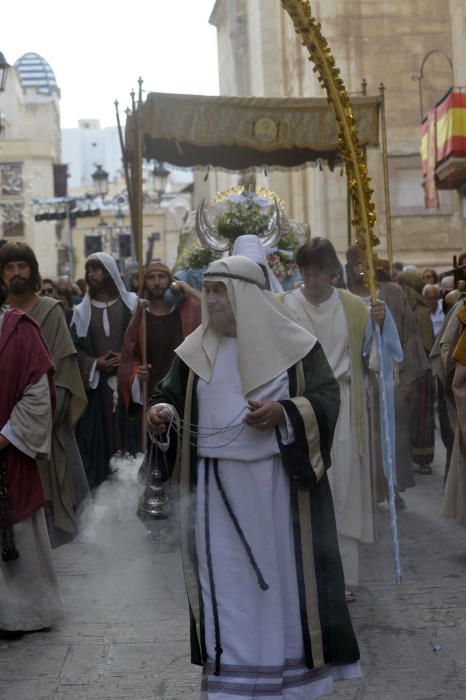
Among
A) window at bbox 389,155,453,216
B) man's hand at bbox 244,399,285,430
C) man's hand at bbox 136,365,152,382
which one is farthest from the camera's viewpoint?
window at bbox 389,155,453,216

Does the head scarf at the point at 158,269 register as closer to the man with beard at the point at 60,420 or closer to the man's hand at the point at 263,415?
the man with beard at the point at 60,420

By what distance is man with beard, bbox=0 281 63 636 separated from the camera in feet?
20.1

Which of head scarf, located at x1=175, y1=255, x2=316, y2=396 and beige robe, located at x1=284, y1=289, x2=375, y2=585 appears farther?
beige robe, located at x1=284, y1=289, x2=375, y2=585

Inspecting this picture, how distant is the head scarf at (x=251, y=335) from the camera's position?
464 cm

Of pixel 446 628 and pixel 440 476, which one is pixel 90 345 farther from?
pixel 446 628

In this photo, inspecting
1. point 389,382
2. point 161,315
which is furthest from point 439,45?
point 389,382

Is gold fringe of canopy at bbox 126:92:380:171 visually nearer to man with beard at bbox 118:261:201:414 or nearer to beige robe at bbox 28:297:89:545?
man with beard at bbox 118:261:201:414

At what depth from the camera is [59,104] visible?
4213 inches

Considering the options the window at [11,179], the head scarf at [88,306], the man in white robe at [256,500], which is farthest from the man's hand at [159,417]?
the window at [11,179]

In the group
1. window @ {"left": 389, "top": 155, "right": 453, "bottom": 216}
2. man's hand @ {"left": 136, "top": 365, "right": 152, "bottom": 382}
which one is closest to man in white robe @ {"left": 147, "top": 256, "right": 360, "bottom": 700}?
man's hand @ {"left": 136, "top": 365, "right": 152, "bottom": 382}

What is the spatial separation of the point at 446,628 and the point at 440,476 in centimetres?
550

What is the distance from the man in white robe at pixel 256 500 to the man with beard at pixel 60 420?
2.66 m

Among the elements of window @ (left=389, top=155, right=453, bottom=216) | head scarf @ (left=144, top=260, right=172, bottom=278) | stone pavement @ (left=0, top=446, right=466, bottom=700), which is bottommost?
stone pavement @ (left=0, top=446, right=466, bottom=700)

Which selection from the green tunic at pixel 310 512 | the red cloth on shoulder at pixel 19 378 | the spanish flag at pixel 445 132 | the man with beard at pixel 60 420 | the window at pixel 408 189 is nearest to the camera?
the green tunic at pixel 310 512
